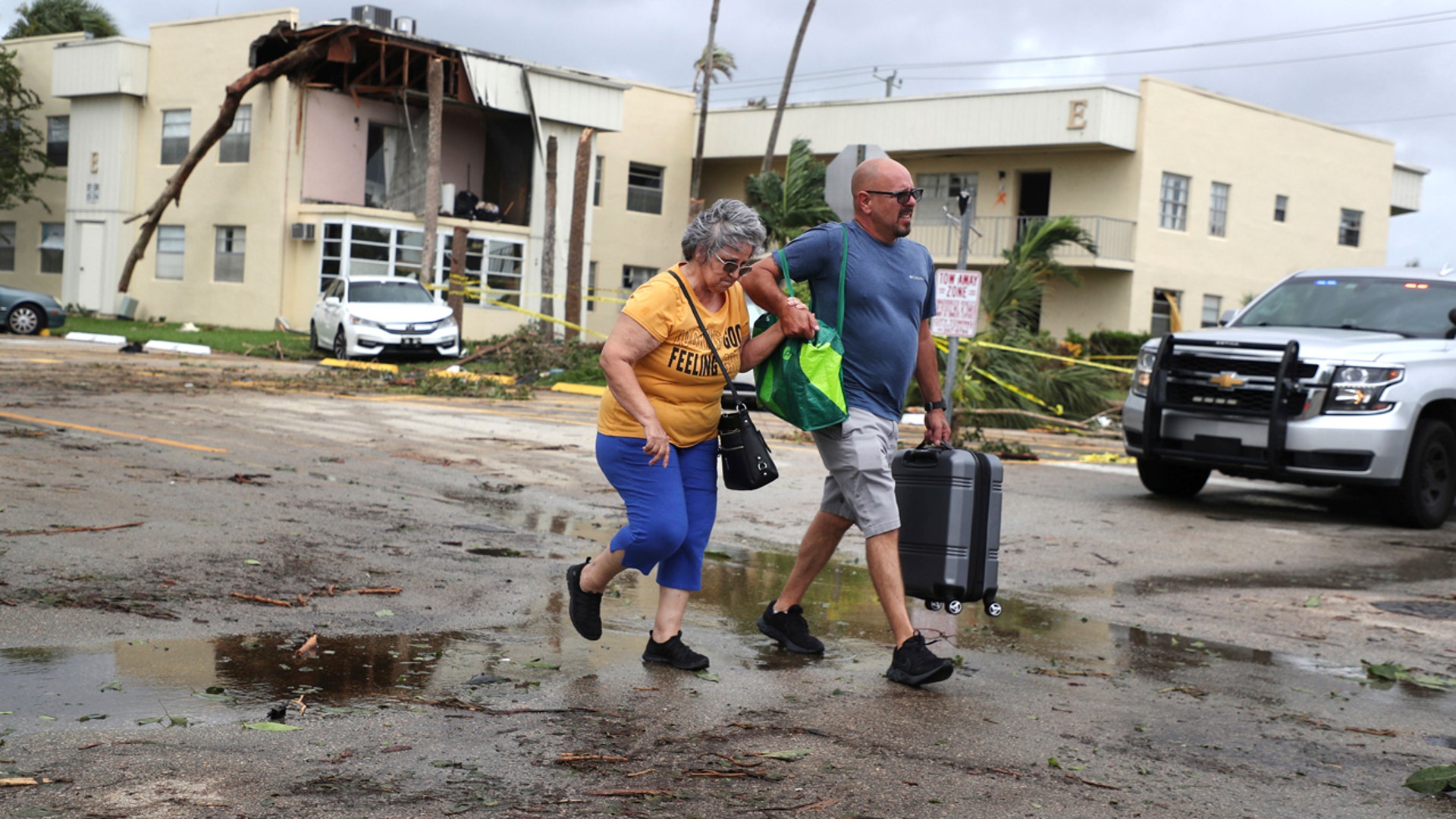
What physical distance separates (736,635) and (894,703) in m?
1.20

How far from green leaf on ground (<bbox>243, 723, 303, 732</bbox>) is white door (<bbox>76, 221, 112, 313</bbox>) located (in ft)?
120

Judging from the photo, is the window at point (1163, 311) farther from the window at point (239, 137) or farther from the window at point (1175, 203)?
the window at point (239, 137)

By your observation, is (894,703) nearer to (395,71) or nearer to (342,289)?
(342,289)

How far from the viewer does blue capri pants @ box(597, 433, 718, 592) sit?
5.22m

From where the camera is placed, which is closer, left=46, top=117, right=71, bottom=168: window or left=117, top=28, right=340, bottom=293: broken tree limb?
left=117, top=28, right=340, bottom=293: broken tree limb

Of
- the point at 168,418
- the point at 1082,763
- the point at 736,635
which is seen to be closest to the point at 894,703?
the point at 1082,763

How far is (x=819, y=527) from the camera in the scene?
5887mm

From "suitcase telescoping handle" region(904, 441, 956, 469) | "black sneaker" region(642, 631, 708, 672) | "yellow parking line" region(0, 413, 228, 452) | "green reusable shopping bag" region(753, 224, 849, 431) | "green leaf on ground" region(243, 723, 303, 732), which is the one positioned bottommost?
"green leaf on ground" region(243, 723, 303, 732)

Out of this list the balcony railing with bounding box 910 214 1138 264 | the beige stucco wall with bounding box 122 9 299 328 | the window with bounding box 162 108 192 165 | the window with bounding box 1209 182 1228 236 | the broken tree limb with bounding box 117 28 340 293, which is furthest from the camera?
the window with bounding box 1209 182 1228 236

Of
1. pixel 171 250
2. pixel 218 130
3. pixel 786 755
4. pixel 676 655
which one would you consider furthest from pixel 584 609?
pixel 171 250

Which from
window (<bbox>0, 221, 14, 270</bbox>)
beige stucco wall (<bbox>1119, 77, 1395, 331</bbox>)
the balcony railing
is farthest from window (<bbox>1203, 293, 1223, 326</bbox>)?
window (<bbox>0, 221, 14, 270</bbox>)

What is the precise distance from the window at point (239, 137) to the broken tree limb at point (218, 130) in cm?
42

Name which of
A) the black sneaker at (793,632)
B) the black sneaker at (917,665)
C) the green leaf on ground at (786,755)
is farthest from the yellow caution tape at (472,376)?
the green leaf on ground at (786,755)

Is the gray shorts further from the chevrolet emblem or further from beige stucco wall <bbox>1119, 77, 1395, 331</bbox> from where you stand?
beige stucco wall <bbox>1119, 77, 1395, 331</bbox>
